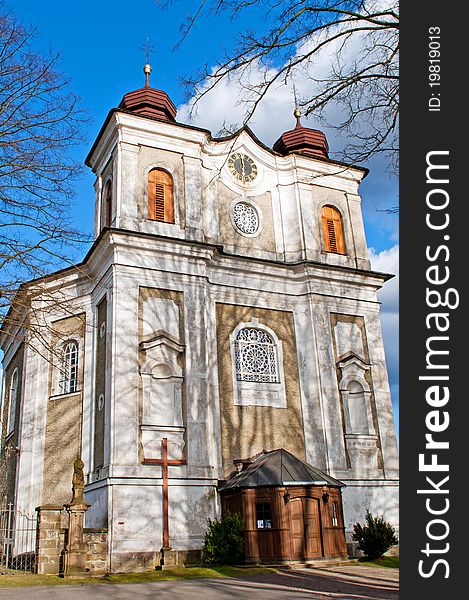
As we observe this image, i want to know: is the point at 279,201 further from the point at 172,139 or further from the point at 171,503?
the point at 171,503

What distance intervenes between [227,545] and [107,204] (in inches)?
470

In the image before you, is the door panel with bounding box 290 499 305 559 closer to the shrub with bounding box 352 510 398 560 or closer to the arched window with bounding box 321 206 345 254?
the shrub with bounding box 352 510 398 560

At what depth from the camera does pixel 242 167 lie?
2400 cm

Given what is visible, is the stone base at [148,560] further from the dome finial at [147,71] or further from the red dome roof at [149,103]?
the dome finial at [147,71]

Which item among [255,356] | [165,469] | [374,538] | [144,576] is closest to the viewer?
[144,576]

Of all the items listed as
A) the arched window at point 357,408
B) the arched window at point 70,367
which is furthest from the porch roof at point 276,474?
A: the arched window at point 70,367

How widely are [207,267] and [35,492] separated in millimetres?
9067

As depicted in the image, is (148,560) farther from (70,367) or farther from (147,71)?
(147,71)

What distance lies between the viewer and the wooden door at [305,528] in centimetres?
1683

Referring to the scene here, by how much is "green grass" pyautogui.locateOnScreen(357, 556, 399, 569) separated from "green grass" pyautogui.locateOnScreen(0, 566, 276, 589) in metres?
3.02

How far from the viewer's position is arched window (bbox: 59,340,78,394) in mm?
20953

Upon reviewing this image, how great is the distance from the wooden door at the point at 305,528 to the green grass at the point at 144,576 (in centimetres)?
118

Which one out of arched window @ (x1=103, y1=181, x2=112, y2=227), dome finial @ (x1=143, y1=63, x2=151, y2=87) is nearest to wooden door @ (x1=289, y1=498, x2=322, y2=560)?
arched window @ (x1=103, y1=181, x2=112, y2=227)

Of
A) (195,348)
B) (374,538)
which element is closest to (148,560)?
(195,348)
